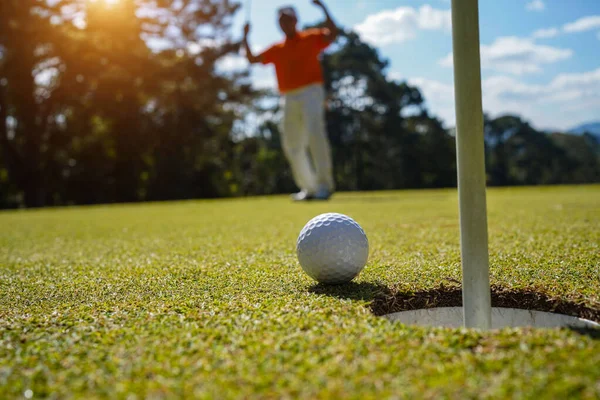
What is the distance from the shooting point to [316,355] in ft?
4.09

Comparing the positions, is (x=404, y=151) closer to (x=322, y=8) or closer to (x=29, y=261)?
(x=322, y=8)

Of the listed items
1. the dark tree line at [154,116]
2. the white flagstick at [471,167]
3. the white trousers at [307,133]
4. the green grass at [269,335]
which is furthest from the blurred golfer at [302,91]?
the dark tree line at [154,116]

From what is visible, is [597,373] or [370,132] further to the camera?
[370,132]

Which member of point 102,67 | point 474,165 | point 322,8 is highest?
point 102,67

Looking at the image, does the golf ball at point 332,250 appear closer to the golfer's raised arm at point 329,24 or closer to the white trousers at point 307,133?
the golfer's raised arm at point 329,24

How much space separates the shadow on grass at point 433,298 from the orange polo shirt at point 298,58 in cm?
691

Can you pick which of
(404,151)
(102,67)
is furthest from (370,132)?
(102,67)

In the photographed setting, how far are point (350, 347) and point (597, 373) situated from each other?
1.78 feet

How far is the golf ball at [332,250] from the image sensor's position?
212 cm

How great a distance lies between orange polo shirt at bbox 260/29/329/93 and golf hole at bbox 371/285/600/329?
23.0 feet

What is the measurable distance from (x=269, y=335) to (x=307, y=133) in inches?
302

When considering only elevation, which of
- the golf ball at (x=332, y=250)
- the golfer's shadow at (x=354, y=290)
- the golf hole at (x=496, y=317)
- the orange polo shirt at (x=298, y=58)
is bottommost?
the golf hole at (x=496, y=317)

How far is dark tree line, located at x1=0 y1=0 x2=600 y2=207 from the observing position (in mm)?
20828

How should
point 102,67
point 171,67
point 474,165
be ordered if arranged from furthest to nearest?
point 171,67 < point 102,67 < point 474,165
